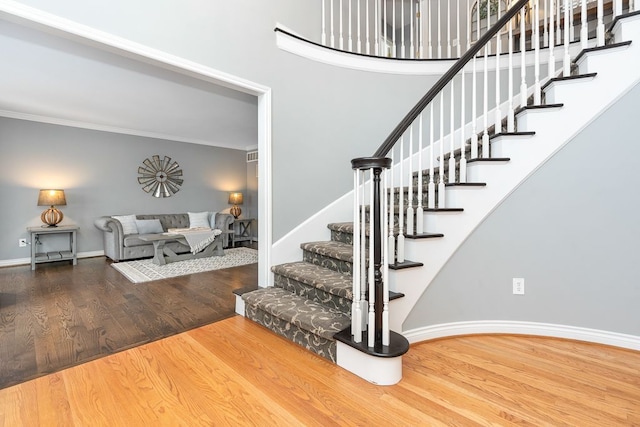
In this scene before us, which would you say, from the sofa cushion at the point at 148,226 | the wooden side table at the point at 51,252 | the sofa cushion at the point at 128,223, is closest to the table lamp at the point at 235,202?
the sofa cushion at the point at 148,226

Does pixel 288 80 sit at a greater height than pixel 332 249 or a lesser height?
greater

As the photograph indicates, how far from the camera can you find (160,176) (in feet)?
19.8

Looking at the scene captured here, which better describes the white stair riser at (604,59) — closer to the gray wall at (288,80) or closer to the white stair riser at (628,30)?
the white stair riser at (628,30)

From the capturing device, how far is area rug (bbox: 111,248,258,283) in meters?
3.87

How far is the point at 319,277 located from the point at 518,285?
1478 mm

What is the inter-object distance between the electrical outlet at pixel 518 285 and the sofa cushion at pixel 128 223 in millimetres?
5358

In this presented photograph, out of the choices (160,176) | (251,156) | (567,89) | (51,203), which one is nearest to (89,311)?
(51,203)

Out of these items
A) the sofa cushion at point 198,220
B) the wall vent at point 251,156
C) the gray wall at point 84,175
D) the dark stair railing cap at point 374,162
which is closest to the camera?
the dark stair railing cap at point 374,162

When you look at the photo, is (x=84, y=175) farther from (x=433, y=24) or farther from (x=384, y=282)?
(x=433, y=24)

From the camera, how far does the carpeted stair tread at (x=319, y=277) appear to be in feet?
6.58

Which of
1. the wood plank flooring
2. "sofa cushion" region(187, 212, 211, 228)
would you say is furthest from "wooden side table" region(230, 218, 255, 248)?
the wood plank flooring

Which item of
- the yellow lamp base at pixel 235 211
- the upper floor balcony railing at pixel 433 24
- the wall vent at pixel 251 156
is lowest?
the yellow lamp base at pixel 235 211

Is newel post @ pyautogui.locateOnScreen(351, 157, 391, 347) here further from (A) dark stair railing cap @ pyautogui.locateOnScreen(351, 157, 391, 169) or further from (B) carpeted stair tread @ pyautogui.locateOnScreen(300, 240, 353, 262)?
(B) carpeted stair tread @ pyautogui.locateOnScreen(300, 240, 353, 262)

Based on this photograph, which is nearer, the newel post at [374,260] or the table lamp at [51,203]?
the newel post at [374,260]
